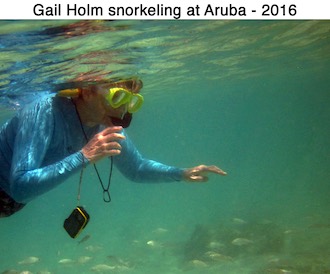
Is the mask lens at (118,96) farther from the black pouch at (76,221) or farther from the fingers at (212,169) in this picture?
the fingers at (212,169)

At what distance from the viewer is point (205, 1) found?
8648mm

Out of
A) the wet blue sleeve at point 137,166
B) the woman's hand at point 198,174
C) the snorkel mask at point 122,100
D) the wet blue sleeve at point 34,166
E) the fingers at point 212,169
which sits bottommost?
the wet blue sleeve at point 137,166

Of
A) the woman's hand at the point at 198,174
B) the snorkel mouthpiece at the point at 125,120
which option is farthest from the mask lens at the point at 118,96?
the woman's hand at the point at 198,174

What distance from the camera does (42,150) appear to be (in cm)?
515

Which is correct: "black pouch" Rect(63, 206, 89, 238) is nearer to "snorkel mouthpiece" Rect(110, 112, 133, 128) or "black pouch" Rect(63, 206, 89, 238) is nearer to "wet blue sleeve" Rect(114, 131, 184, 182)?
"snorkel mouthpiece" Rect(110, 112, 133, 128)

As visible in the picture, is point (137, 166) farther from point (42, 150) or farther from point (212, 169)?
point (42, 150)

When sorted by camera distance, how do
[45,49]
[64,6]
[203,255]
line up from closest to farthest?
[64,6]
[45,49]
[203,255]

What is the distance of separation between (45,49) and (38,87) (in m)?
3.82

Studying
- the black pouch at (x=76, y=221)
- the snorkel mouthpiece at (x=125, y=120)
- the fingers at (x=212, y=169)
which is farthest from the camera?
the fingers at (x=212, y=169)

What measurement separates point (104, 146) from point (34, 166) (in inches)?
39.1

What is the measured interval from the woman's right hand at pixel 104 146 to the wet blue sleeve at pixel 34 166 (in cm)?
13

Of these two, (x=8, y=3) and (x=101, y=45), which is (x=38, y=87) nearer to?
(x=101, y=45)

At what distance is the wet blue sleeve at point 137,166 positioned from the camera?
730 cm

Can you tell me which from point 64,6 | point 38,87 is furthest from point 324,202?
point 64,6
